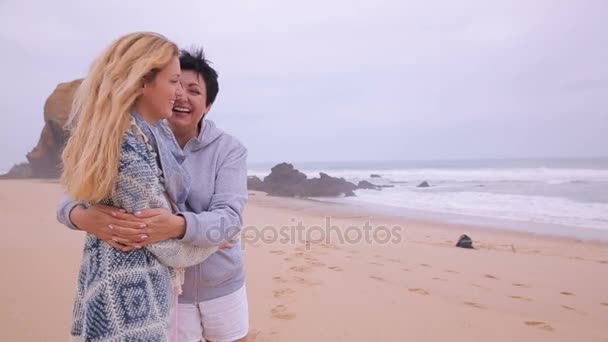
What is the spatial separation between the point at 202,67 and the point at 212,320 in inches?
42.2

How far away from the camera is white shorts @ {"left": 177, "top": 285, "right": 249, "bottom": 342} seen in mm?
1718

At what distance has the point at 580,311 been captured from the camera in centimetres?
389

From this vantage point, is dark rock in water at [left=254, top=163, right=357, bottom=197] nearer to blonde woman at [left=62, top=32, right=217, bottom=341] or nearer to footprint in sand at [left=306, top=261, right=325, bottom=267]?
footprint in sand at [left=306, top=261, right=325, bottom=267]

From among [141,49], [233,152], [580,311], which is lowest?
[580,311]

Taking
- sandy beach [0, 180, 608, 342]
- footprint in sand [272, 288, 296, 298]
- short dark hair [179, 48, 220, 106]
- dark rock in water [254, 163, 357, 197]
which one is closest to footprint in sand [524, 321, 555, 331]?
sandy beach [0, 180, 608, 342]

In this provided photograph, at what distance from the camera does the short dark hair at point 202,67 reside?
1647mm

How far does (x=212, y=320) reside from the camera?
5.68ft

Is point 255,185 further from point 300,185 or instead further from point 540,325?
point 540,325

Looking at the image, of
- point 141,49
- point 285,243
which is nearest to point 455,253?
point 285,243

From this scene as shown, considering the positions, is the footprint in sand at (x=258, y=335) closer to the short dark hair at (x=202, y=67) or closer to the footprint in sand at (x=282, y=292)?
the footprint in sand at (x=282, y=292)

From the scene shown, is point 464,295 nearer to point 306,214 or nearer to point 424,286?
point 424,286

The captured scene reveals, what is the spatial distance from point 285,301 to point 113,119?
3.03m

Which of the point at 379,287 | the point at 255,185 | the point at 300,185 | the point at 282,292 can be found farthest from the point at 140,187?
the point at 255,185

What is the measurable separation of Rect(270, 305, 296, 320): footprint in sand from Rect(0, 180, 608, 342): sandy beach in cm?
2
